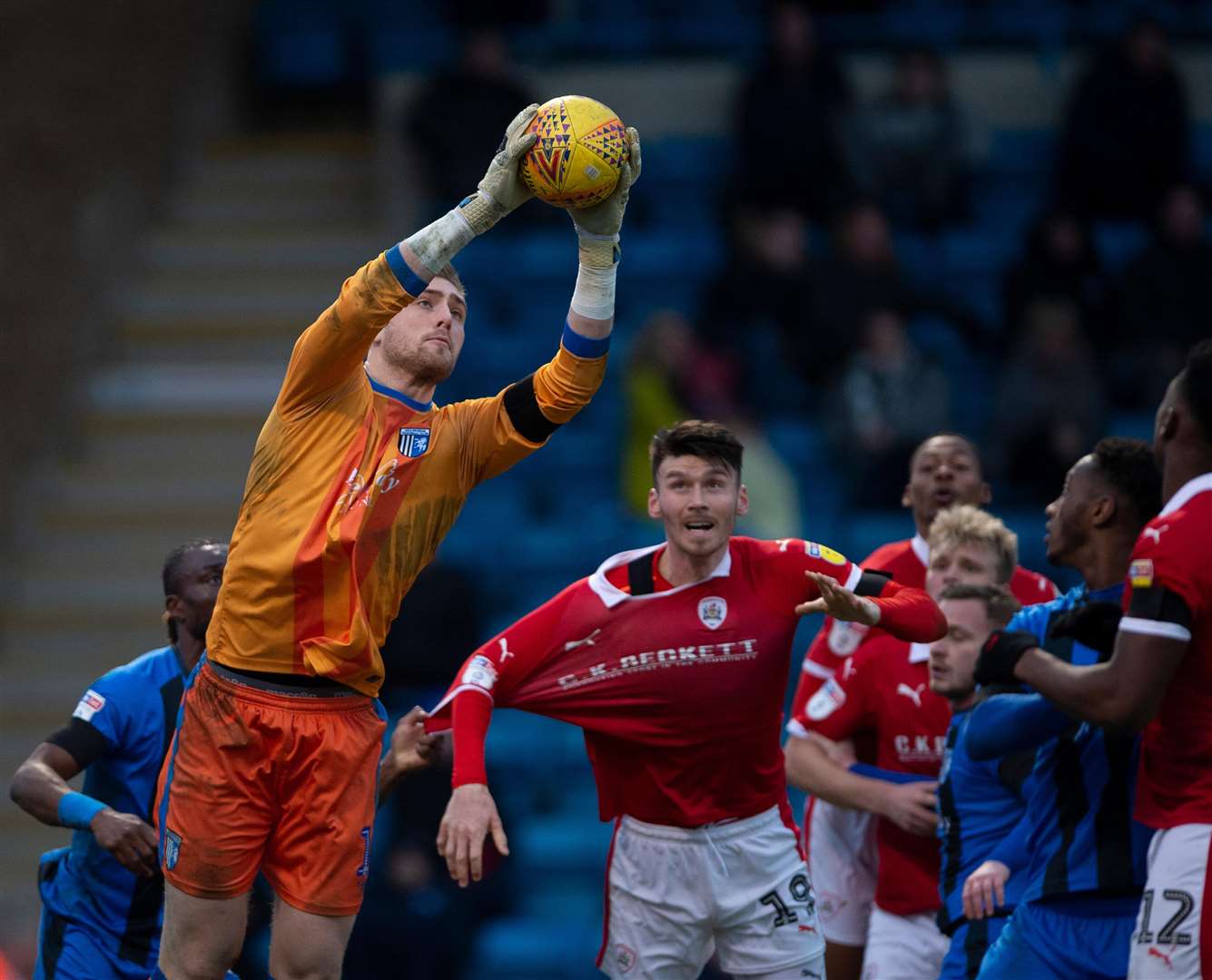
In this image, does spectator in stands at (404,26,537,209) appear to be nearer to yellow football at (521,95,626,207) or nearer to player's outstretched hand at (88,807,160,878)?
yellow football at (521,95,626,207)

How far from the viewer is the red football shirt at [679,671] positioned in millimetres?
5211

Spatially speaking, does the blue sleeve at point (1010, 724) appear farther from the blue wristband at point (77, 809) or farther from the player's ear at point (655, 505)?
the blue wristband at point (77, 809)

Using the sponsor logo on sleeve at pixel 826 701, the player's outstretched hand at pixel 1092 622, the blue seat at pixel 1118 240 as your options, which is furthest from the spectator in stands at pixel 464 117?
the player's outstretched hand at pixel 1092 622

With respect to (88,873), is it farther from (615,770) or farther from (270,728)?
(615,770)

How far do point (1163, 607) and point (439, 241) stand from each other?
79.4 inches

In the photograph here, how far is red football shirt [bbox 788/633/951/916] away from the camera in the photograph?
240 inches

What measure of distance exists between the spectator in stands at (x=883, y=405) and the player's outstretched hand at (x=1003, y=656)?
5.33 m

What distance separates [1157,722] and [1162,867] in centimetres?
36

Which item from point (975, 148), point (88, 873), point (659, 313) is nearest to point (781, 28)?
point (975, 148)

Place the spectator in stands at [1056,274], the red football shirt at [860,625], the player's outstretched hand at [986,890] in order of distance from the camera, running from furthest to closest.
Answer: the spectator in stands at [1056,274], the red football shirt at [860,625], the player's outstretched hand at [986,890]

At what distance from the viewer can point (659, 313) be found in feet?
33.2

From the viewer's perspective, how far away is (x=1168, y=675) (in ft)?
13.3

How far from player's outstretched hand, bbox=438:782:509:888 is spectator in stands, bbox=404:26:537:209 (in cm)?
690

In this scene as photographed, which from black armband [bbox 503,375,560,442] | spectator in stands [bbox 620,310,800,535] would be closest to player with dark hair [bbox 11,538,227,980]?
black armband [bbox 503,375,560,442]
